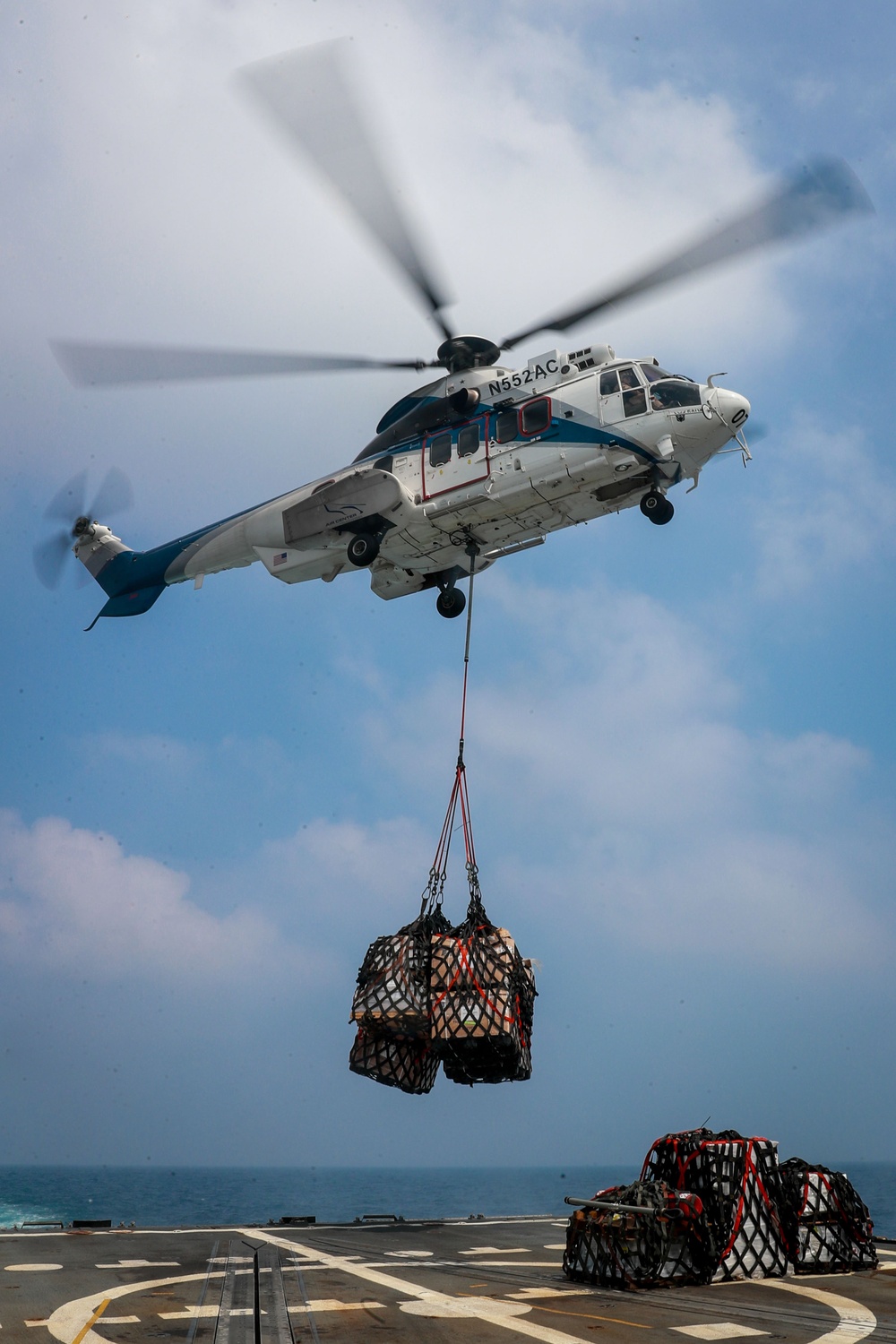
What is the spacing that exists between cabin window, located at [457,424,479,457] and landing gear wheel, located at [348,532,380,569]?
2.03 metres

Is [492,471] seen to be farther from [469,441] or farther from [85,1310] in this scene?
[85,1310]

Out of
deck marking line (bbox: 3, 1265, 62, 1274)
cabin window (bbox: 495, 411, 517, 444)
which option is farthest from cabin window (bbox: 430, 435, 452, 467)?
deck marking line (bbox: 3, 1265, 62, 1274)

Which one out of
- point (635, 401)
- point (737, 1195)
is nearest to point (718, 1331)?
point (737, 1195)

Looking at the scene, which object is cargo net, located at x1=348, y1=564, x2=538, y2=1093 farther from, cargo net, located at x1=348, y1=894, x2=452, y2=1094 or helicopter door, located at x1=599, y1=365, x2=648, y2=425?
helicopter door, located at x1=599, y1=365, x2=648, y2=425

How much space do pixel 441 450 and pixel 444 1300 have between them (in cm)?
1168

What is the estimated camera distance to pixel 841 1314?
1127 cm

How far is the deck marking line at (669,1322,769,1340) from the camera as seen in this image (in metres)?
9.99

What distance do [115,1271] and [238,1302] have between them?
3.39m

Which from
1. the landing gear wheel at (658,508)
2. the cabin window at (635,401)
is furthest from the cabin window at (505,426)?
the landing gear wheel at (658,508)

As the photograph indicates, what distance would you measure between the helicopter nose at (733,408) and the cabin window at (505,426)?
9.93 feet

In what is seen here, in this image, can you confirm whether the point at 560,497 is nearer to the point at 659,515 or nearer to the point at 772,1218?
the point at 659,515

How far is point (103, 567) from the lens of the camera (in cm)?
2295

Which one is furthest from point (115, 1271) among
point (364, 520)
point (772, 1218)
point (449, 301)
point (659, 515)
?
point (449, 301)

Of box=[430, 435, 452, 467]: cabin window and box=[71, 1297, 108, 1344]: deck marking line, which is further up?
box=[430, 435, 452, 467]: cabin window
